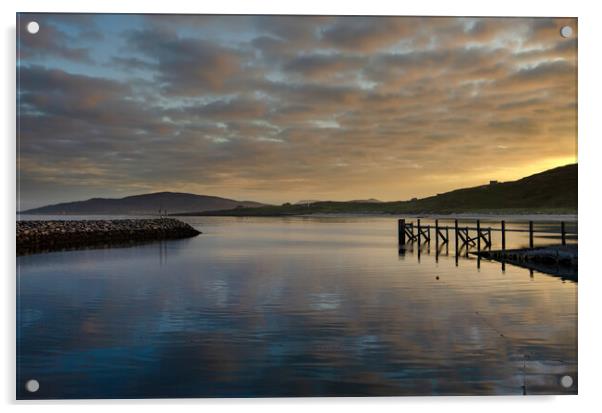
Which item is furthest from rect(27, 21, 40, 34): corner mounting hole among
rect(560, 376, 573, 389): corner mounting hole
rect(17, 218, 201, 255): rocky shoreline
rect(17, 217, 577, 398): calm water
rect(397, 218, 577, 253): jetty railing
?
rect(397, 218, 577, 253): jetty railing

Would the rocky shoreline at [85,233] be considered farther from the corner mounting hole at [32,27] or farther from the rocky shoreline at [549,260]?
the rocky shoreline at [549,260]

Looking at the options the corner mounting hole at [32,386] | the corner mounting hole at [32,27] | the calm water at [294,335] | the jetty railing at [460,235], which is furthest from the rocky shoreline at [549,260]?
the corner mounting hole at [32,27]

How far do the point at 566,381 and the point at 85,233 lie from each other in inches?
1620

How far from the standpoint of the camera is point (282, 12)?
11.0 m

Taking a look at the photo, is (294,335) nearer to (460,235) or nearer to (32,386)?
(32,386)

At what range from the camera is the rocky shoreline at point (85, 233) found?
38013 mm

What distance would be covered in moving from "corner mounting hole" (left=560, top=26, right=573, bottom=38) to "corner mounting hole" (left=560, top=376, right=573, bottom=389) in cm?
618

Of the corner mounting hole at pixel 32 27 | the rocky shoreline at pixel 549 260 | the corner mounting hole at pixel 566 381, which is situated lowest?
the corner mounting hole at pixel 566 381

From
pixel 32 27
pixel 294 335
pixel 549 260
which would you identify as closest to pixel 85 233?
pixel 549 260

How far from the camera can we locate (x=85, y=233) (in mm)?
45750

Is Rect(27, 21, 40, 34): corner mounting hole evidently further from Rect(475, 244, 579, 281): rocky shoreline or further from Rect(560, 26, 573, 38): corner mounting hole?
Rect(475, 244, 579, 281): rocky shoreline

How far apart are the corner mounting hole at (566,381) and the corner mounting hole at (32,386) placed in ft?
27.7

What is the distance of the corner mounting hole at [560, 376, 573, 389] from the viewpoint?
32.7 feet
